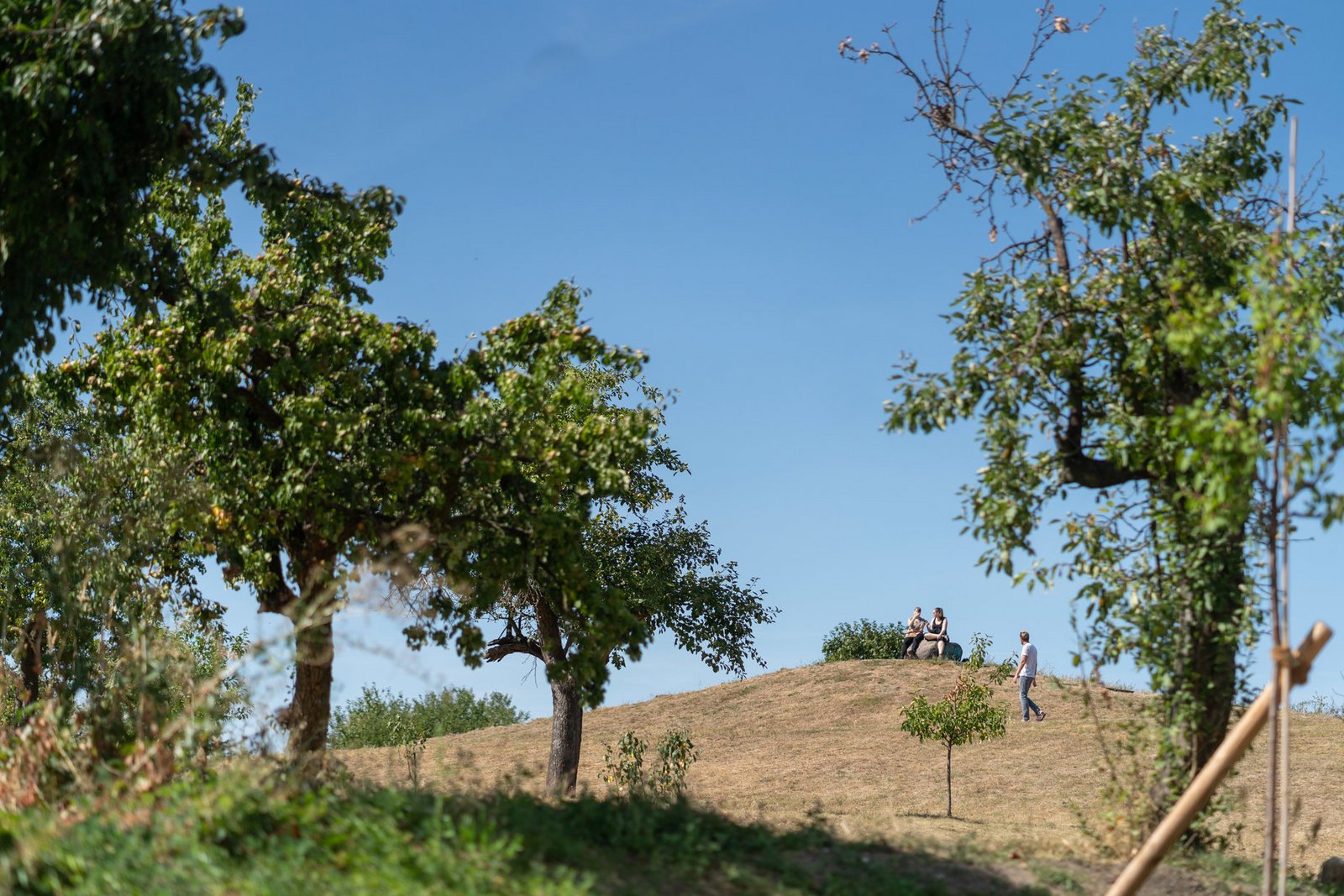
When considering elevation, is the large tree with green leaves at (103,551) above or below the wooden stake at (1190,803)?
above

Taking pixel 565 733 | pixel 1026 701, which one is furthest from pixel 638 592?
pixel 1026 701

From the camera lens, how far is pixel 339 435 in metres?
12.8

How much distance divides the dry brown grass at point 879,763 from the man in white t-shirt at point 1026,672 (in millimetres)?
372

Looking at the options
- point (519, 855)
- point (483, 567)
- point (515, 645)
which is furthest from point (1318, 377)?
point (515, 645)

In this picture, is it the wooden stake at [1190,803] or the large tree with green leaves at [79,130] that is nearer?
the wooden stake at [1190,803]

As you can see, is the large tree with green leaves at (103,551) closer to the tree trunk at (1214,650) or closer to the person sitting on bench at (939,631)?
the tree trunk at (1214,650)

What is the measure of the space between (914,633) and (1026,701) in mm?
8182

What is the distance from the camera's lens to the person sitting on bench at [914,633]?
116 ft

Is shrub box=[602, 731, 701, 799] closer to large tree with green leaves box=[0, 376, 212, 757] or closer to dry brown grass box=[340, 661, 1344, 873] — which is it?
dry brown grass box=[340, 661, 1344, 873]

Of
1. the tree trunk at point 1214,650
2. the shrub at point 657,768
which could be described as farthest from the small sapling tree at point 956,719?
the tree trunk at point 1214,650

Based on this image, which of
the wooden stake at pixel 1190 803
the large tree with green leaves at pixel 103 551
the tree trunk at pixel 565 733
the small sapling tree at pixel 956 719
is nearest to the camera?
the wooden stake at pixel 1190 803

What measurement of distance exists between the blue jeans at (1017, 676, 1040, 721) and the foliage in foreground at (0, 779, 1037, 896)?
734 inches

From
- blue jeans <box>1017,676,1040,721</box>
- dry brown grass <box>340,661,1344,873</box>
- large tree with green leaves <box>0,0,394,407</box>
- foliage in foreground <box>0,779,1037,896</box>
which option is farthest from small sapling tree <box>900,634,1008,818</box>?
large tree with green leaves <box>0,0,394,407</box>

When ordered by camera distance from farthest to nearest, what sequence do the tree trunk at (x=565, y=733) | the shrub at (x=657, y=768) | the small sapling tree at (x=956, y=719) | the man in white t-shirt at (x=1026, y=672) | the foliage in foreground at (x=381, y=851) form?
the man in white t-shirt at (x=1026, y=672)
the tree trunk at (x=565, y=733)
the small sapling tree at (x=956, y=719)
the shrub at (x=657, y=768)
the foliage in foreground at (x=381, y=851)
